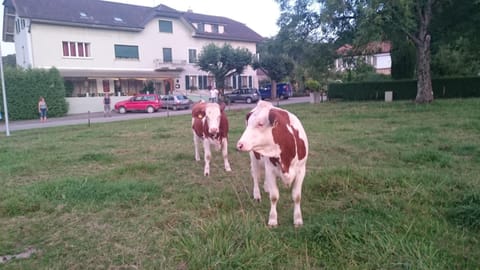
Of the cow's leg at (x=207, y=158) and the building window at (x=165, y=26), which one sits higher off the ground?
the building window at (x=165, y=26)

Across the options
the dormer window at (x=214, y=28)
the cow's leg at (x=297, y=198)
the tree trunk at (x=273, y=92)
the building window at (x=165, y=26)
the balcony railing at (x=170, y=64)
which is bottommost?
the cow's leg at (x=297, y=198)

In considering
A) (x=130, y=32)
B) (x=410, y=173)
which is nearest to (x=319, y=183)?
(x=410, y=173)

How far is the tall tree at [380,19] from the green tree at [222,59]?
51.0ft

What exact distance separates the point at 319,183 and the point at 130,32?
3567 cm

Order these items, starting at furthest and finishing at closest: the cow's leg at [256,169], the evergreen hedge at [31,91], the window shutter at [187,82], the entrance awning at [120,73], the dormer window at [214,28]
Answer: the dormer window at [214,28] < the window shutter at [187,82] < the entrance awning at [120,73] < the evergreen hedge at [31,91] < the cow's leg at [256,169]

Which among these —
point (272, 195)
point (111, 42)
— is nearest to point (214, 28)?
point (111, 42)

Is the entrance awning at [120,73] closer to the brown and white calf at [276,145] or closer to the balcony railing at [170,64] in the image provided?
the balcony railing at [170,64]

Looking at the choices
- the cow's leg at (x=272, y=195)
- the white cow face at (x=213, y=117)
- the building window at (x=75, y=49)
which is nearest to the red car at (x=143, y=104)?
the building window at (x=75, y=49)

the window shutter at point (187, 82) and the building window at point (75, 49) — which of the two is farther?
the window shutter at point (187, 82)

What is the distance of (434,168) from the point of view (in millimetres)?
6508

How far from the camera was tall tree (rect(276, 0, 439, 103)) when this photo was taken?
17297 mm

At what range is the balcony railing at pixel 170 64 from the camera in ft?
129

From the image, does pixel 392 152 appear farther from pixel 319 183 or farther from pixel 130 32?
pixel 130 32

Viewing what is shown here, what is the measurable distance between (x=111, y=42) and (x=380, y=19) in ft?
88.0
